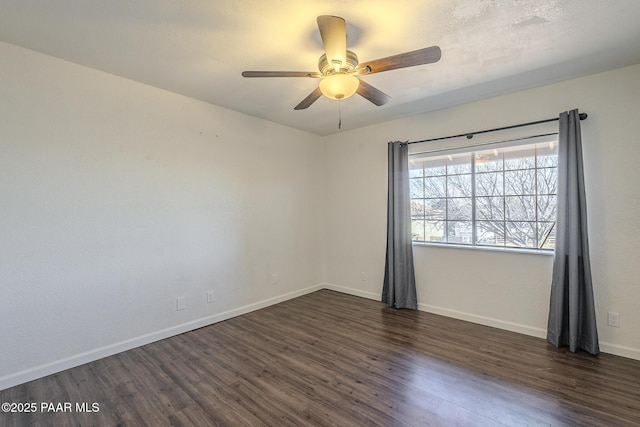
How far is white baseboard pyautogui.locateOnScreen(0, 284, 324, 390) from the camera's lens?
2180 mm

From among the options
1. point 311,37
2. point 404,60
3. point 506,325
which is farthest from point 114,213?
point 506,325

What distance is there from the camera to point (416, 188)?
384 centimetres

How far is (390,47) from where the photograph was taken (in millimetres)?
2166

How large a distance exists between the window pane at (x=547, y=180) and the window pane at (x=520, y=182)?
0.17 ft

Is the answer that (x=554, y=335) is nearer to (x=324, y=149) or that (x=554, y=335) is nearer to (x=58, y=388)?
(x=324, y=149)

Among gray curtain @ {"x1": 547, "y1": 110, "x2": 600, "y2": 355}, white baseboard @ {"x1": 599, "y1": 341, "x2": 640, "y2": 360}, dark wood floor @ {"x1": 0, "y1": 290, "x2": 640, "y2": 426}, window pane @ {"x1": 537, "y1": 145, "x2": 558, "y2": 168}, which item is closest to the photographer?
dark wood floor @ {"x1": 0, "y1": 290, "x2": 640, "y2": 426}

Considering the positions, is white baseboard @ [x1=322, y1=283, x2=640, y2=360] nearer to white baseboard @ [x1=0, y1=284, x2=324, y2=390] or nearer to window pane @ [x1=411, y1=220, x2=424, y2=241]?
window pane @ [x1=411, y1=220, x2=424, y2=241]

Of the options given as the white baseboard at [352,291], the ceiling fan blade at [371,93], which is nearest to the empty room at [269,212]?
the ceiling fan blade at [371,93]

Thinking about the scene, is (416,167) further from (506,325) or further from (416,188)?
(506,325)

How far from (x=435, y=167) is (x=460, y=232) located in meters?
0.88

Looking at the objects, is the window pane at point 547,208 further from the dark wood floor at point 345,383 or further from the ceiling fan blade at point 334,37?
the ceiling fan blade at point 334,37

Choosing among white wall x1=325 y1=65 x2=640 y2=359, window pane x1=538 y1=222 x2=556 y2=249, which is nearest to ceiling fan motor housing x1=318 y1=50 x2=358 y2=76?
white wall x1=325 y1=65 x2=640 y2=359

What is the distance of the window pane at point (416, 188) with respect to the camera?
3.80m

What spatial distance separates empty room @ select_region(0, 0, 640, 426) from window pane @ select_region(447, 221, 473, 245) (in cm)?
2
